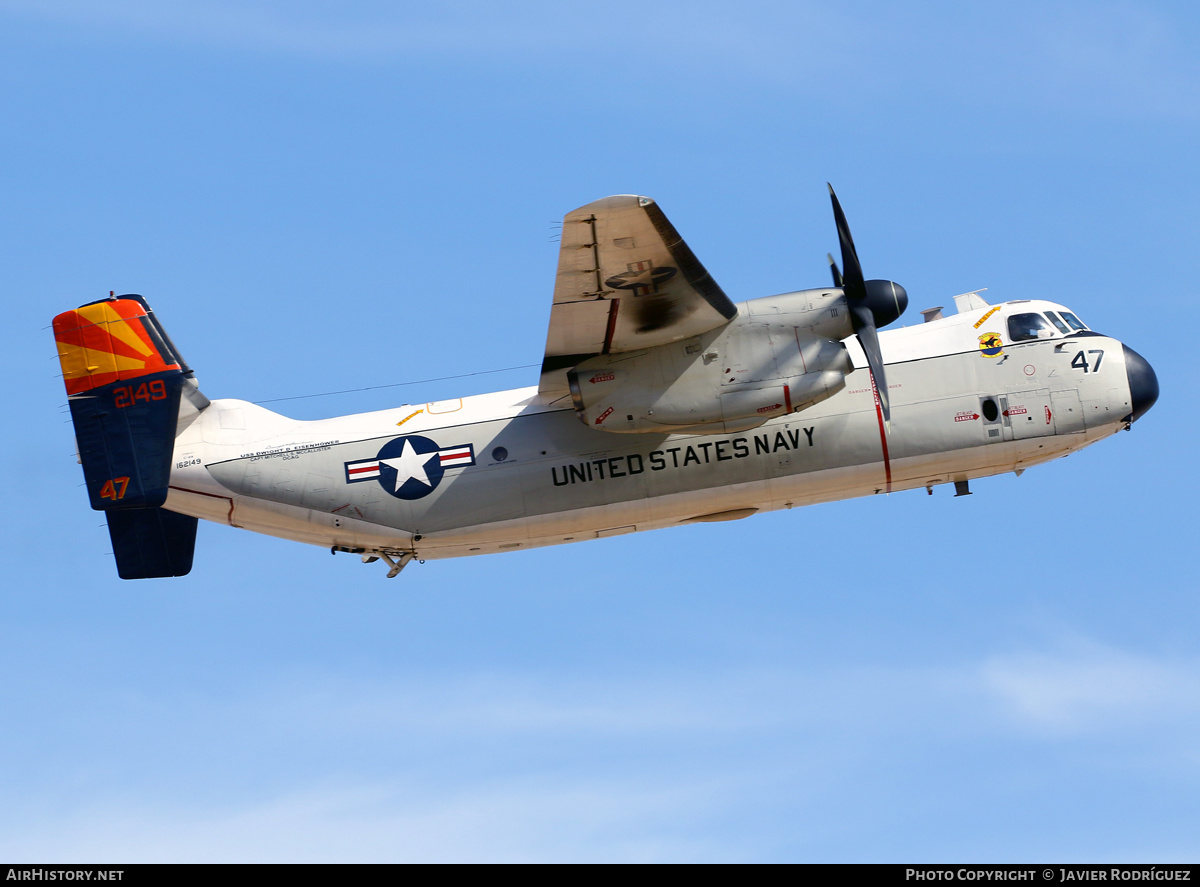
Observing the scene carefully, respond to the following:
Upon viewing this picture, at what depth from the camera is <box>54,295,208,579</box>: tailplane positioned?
79.6 ft

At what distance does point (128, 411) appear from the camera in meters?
24.5

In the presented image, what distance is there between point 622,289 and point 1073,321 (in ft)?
29.3

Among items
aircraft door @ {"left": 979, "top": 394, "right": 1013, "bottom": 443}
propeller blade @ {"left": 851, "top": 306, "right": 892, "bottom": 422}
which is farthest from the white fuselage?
propeller blade @ {"left": 851, "top": 306, "right": 892, "bottom": 422}

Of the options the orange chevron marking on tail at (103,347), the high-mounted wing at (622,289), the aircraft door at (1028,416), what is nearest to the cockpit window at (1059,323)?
the aircraft door at (1028,416)

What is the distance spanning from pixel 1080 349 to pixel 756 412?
6.43m

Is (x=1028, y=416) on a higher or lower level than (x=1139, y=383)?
lower

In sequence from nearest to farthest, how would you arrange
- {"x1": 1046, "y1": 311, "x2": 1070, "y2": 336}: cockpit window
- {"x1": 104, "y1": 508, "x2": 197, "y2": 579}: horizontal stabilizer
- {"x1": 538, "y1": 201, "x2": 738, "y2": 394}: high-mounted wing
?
{"x1": 538, "y1": 201, "x2": 738, "y2": 394}: high-mounted wing
{"x1": 1046, "y1": 311, "x2": 1070, "y2": 336}: cockpit window
{"x1": 104, "y1": 508, "x2": 197, "y2": 579}: horizontal stabilizer

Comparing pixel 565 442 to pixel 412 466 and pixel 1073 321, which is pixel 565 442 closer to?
pixel 412 466

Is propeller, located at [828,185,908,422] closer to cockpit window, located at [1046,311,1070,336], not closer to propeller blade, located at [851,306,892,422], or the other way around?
propeller blade, located at [851,306,892,422]

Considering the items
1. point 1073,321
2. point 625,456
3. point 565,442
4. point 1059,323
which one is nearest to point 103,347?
point 565,442

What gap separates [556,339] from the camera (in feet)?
75.5

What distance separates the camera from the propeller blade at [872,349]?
22797 mm

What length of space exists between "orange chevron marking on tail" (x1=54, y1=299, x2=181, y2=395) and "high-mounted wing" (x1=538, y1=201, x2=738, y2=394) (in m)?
7.27
